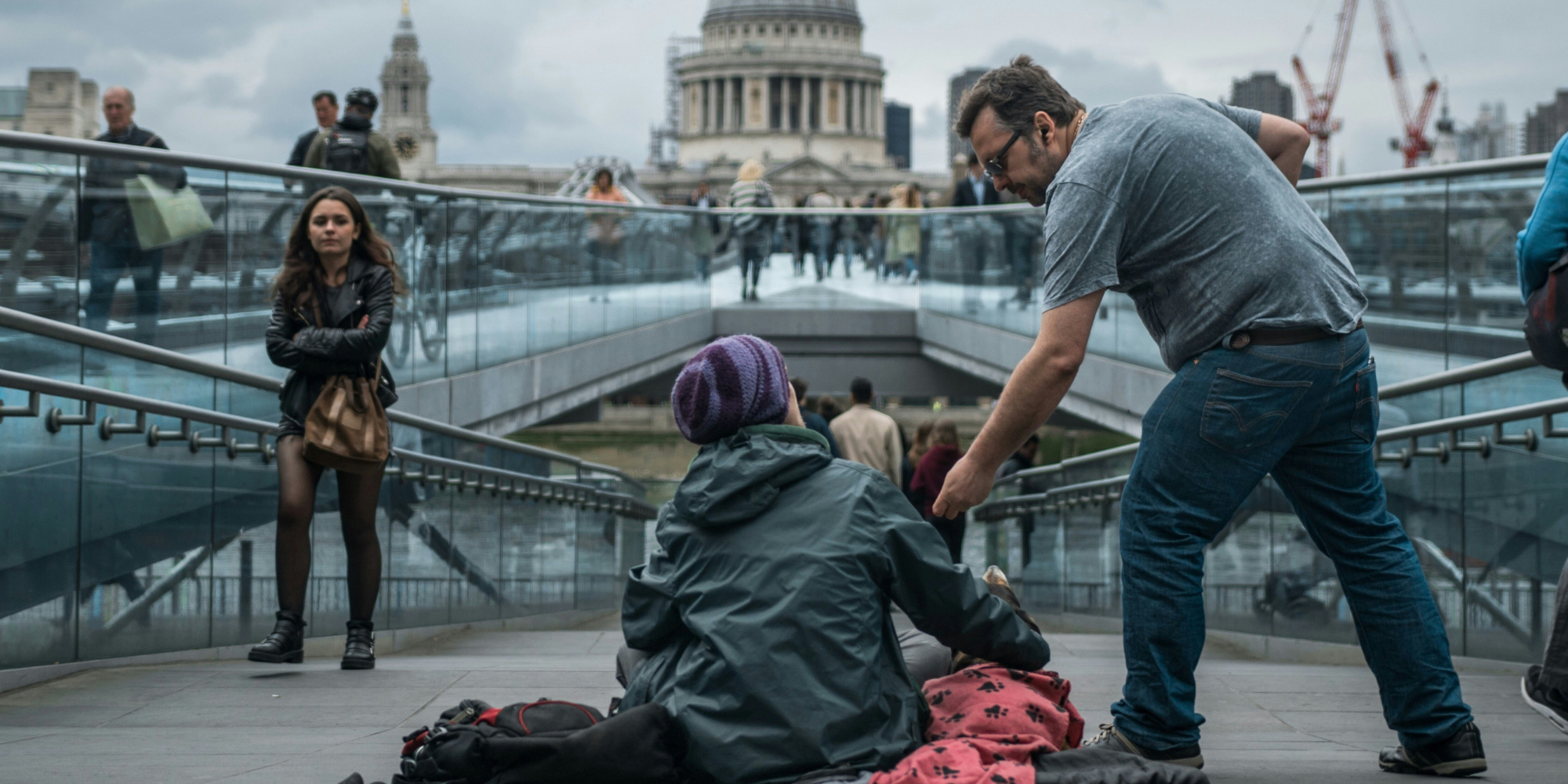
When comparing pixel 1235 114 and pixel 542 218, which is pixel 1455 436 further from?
pixel 542 218

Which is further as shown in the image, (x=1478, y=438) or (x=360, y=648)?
(x=1478, y=438)

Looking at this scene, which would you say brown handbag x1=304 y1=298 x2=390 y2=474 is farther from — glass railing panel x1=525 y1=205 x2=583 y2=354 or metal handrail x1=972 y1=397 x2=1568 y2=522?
glass railing panel x1=525 y1=205 x2=583 y2=354

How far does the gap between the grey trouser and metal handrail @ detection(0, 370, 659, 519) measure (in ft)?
8.58

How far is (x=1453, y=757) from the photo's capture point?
3512mm

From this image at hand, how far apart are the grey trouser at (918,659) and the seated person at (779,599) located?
0.36 meters

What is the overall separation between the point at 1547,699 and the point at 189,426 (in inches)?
188

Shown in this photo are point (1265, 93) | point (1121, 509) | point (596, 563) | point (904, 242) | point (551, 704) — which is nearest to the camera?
point (551, 704)

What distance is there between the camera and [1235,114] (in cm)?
377

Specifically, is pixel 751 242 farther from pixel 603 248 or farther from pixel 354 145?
pixel 354 145

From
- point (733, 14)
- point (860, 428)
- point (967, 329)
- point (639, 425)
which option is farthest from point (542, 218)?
point (733, 14)

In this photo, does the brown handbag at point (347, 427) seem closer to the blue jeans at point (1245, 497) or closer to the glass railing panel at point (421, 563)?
the glass railing panel at point (421, 563)

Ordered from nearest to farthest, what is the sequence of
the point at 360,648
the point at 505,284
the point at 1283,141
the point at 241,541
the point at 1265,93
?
the point at 1283,141 < the point at 360,648 < the point at 241,541 < the point at 505,284 < the point at 1265,93

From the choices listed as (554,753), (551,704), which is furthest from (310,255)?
(554,753)

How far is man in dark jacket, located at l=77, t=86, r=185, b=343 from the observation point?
691cm
